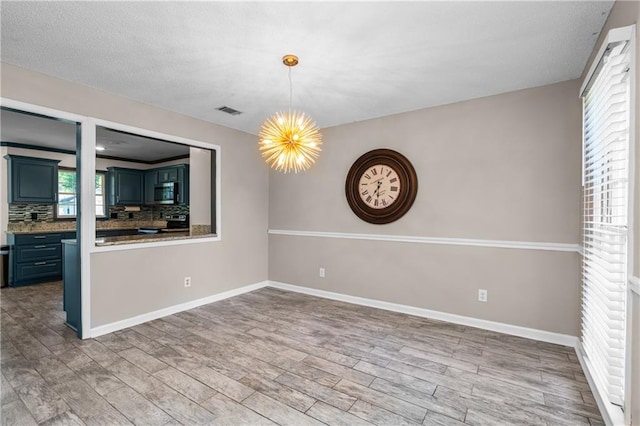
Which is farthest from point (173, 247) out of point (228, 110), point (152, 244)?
point (228, 110)

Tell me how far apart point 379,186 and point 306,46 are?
2.08 meters

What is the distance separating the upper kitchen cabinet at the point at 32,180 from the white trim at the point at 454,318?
486 cm

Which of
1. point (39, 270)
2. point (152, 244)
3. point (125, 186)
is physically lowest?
point (39, 270)

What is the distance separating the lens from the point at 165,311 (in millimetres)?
3691

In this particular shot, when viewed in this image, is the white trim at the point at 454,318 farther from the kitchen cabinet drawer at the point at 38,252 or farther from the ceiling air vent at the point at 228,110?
the kitchen cabinet drawer at the point at 38,252

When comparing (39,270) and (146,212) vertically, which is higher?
(146,212)

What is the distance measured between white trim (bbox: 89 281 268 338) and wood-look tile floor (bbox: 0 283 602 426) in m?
0.12

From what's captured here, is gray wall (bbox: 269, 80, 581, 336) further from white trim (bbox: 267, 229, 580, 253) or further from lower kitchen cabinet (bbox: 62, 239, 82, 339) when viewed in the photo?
lower kitchen cabinet (bbox: 62, 239, 82, 339)

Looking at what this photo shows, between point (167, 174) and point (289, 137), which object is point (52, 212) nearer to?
point (167, 174)

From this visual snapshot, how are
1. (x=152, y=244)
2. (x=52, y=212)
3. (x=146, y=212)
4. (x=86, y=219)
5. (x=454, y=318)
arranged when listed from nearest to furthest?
(x=86, y=219) → (x=454, y=318) → (x=152, y=244) → (x=52, y=212) → (x=146, y=212)

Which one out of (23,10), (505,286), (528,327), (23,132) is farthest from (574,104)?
(23,132)

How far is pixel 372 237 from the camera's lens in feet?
13.3

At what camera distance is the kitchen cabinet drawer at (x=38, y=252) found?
5051 mm

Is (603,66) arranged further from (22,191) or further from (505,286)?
(22,191)
